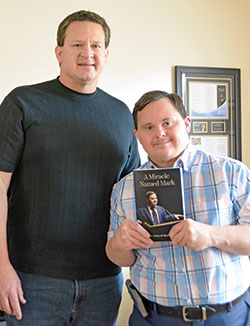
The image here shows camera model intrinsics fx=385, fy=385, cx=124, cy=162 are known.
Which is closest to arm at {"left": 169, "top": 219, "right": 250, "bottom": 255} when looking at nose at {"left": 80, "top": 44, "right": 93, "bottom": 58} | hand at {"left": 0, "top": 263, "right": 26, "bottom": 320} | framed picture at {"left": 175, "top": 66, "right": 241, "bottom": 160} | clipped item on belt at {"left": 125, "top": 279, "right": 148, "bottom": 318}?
clipped item on belt at {"left": 125, "top": 279, "right": 148, "bottom": 318}

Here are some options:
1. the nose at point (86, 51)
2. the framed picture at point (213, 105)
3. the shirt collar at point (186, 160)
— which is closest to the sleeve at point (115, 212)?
the shirt collar at point (186, 160)

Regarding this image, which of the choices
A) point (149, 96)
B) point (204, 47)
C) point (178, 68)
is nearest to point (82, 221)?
point (149, 96)

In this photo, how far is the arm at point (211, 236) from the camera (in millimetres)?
1189

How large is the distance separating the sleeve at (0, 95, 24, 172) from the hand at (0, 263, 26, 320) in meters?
0.37

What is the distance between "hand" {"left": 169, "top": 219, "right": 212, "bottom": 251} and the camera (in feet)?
3.89

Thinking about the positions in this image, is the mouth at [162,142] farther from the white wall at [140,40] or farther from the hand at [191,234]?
the white wall at [140,40]

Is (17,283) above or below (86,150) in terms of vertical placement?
below

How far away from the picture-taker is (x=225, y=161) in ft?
4.35

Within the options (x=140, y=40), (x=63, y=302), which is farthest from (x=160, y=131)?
(x=140, y=40)

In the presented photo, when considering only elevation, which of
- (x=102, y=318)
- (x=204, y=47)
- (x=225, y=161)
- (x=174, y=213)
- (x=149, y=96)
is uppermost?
(x=204, y=47)

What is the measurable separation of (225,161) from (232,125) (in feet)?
5.01

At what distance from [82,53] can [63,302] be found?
3.18 ft

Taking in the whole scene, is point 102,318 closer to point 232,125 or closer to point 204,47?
point 232,125

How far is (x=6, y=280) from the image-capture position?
139 cm
